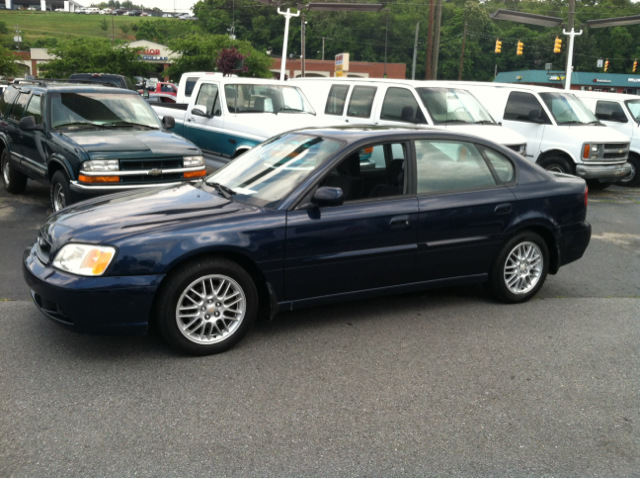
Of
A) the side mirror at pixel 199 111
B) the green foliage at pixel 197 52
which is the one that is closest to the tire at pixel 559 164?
the side mirror at pixel 199 111

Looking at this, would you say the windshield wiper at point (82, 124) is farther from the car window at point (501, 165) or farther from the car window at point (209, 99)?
the car window at point (501, 165)

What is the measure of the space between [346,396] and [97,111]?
7086mm

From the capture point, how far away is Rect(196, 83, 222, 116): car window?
11.7 metres

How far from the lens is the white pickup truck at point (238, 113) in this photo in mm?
10875

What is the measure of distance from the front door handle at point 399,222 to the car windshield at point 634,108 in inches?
487

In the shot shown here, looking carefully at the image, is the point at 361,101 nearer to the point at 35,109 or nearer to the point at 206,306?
the point at 35,109

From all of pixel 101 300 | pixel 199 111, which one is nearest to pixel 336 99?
pixel 199 111

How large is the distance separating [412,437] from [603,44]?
112 meters

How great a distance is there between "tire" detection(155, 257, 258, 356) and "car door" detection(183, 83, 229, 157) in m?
6.69

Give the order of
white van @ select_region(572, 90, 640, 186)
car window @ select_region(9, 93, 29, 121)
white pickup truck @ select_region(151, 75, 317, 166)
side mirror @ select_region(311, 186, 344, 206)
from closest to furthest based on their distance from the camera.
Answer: side mirror @ select_region(311, 186, 344, 206) → car window @ select_region(9, 93, 29, 121) → white pickup truck @ select_region(151, 75, 317, 166) → white van @ select_region(572, 90, 640, 186)

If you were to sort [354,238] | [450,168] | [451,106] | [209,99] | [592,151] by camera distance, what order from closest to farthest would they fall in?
A: [354,238] < [450,168] < [209,99] < [451,106] < [592,151]

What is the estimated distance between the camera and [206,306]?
4688 millimetres

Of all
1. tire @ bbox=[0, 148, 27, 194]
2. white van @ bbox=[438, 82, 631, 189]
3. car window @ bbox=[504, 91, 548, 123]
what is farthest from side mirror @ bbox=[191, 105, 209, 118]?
car window @ bbox=[504, 91, 548, 123]

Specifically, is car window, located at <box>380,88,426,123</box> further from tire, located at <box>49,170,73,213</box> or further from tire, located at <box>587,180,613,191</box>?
tire, located at <box>49,170,73,213</box>
